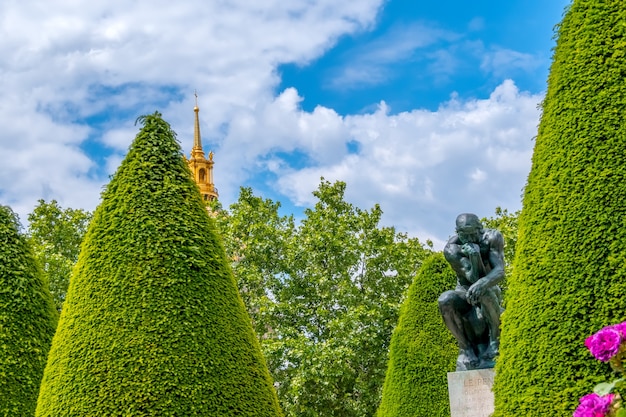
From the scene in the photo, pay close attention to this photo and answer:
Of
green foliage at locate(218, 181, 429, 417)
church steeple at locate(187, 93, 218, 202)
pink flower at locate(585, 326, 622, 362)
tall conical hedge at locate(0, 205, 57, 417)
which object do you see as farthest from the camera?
church steeple at locate(187, 93, 218, 202)

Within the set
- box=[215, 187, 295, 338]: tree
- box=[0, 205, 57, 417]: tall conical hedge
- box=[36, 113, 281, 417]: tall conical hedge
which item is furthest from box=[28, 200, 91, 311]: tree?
box=[36, 113, 281, 417]: tall conical hedge

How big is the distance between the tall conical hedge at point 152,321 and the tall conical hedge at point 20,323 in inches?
95.3

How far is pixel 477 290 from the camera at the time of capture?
9.57 meters

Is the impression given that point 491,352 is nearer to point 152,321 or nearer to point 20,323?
point 152,321

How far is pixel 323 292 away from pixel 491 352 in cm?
1505

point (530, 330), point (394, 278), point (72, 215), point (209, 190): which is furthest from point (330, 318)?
point (209, 190)

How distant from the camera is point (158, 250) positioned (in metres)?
8.75

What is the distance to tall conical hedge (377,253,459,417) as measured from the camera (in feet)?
43.5

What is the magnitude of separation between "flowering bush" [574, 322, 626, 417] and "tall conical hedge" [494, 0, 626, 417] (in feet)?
5.64

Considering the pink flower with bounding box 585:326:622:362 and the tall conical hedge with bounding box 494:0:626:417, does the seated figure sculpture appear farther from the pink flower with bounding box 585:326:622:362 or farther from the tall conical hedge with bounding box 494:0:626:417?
the pink flower with bounding box 585:326:622:362

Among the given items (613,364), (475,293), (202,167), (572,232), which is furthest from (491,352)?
(202,167)

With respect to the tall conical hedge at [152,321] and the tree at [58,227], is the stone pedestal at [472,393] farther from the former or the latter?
the tree at [58,227]

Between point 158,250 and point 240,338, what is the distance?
1482mm

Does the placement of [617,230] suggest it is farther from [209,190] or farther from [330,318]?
[209,190]
